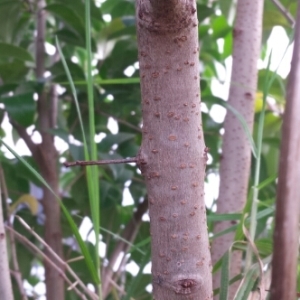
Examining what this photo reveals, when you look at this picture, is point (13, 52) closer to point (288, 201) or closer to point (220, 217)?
point (220, 217)

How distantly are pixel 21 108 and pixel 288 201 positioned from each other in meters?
0.51

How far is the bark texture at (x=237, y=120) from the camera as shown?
0.60 meters

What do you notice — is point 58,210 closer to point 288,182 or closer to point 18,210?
point 18,210

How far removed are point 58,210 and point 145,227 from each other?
14cm

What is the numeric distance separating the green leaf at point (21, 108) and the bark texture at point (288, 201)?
1.62 ft

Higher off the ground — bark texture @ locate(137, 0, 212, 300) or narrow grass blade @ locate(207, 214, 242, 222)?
bark texture @ locate(137, 0, 212, 300)

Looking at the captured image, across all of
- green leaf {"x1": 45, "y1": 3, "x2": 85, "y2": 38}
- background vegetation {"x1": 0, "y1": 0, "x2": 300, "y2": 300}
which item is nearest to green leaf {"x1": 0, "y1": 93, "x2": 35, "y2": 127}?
background vegetation {"x1": 0, "y1": 0, "x2": 300, "y2": 300}

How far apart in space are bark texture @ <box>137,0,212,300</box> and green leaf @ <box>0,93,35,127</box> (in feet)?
1.17

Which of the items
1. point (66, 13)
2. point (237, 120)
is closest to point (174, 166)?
point (237, 120)

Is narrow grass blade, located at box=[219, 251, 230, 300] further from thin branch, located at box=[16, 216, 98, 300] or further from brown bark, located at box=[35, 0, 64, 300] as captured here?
brown bark, located at box=[35, 0, 64, 300]

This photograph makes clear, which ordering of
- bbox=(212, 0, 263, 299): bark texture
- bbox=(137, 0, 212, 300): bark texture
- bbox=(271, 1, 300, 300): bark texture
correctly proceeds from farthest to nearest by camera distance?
bbox=(212, 0, 263, 299): bark texture
bbox=(137, 0, 212, 300): bark texture
bbox=(271, 1, 300, 300): bark texture

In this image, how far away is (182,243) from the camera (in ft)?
1.01

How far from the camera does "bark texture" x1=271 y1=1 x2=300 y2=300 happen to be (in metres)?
0.18

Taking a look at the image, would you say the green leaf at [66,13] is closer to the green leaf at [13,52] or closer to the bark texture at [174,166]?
the green leaf at [13,52]
